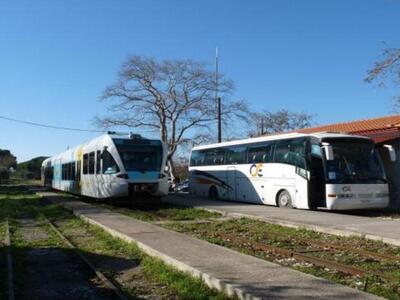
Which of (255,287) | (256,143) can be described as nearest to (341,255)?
(255,287)

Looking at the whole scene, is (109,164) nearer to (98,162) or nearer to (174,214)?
(98,162)

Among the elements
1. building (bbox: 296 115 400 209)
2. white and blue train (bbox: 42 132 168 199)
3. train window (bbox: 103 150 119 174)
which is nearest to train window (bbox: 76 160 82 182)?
white and blue train (bbox: 42 132 168 199)

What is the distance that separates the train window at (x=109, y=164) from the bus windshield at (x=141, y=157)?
1.29ft

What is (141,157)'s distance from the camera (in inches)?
930

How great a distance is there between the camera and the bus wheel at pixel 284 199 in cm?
2205

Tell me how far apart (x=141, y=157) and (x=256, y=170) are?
16.2 ft

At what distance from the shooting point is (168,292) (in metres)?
8.51

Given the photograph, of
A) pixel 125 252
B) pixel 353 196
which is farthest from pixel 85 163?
pixel 125 252

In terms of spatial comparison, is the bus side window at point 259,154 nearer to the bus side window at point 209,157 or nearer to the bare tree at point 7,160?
the bus side window at point 209,157

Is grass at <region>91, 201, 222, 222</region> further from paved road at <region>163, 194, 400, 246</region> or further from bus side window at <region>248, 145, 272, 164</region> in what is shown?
bus side window at <region>248, 145, 272, 164</region>

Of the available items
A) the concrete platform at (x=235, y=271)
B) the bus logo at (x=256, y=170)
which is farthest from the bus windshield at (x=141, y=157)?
the concrete platform at (x=235, y=271)

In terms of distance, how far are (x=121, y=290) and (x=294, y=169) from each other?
13447 mm

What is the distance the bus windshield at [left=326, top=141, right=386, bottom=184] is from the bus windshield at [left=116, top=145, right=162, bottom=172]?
7.38m

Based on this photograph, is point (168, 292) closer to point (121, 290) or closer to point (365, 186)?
point (121, 290)
